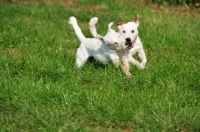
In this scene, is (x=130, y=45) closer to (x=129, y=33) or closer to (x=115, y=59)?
(x=129, y=33)

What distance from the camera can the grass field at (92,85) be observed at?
4621 mm

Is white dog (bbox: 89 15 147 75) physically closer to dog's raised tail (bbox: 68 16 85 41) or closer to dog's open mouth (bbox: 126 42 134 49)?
dog's open mouth (bbox: 126 42 134 49)

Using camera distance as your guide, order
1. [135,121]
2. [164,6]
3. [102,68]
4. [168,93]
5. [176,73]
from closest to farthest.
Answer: [135,121], [168,93], [176,73], [102,68], [164,6]

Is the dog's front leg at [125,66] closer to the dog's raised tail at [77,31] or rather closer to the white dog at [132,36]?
the white dog at [132,36]

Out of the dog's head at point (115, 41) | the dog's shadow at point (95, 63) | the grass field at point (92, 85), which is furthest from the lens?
the dog's shadow at point (95, 63)

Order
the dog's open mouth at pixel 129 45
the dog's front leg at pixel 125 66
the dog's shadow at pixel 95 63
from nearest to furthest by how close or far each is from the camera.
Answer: the dog's open mouth at pixel 129 45 → the dog's front leg at pixel 125 66 → the dog's shadow at pixel 95 63

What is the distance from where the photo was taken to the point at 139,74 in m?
5.97

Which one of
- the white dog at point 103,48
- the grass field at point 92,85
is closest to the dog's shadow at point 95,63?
the grass field at point 92,85

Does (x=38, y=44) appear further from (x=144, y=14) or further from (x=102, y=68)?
(x=144, y=14)

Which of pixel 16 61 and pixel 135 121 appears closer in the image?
pixel 135 121

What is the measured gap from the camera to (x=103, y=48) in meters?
6.24

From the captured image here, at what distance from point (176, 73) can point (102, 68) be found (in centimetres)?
101

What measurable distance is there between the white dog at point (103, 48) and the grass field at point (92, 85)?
12 cm

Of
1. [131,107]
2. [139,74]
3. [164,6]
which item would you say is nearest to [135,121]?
[131,107]
